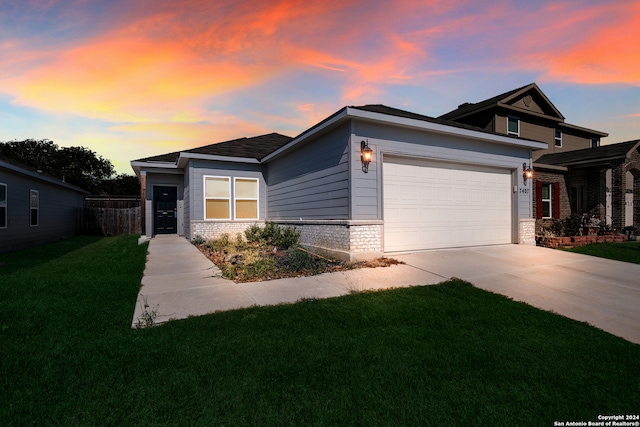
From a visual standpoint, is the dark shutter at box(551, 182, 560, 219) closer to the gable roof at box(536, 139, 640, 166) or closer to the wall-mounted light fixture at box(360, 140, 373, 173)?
the gable roof at box(536, 139, 640, 166)

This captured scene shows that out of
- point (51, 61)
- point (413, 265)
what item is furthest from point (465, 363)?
point (51, 61)

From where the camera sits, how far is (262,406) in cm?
205

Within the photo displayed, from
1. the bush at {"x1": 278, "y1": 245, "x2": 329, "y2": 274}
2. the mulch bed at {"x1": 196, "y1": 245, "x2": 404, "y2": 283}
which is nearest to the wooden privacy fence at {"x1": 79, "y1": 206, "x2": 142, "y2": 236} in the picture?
the mulch bed at {"x1": 196, "y1": 245, "x2": 404, "y2": 283}

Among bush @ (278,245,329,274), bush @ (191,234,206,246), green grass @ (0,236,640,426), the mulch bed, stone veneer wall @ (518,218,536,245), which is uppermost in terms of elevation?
stone veneer wall @ (518,218,536,245)

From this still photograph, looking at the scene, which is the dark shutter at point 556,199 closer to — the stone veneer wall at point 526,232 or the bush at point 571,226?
the bush at point 571,226

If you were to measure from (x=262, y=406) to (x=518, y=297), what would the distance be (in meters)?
4.28

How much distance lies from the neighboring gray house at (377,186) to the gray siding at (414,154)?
0.09ft

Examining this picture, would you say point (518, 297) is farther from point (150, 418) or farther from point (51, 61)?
point (51, 61)

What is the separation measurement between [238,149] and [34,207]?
8.68 m

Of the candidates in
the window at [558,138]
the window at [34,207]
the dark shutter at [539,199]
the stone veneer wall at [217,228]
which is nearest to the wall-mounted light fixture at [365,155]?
the stone veneer wall at [217,228]

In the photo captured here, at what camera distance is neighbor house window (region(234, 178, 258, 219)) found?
12.4 metres

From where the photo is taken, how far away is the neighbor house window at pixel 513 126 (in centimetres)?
1589

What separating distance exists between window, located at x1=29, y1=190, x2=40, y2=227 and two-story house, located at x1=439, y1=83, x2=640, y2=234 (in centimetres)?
2026

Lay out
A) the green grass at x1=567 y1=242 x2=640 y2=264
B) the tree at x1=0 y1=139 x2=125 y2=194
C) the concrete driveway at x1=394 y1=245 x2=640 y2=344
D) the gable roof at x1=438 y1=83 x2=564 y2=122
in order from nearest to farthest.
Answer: the concrete driveway at x1=394 y1=245 x2=640 y2=344
the green grass at x1=567 y1=242 x2=640 y2=264
the gable roof at x1=438 y1=83 x2=564 y2=122
the tree at x1=0 y1=139 x2=125 y2=194
